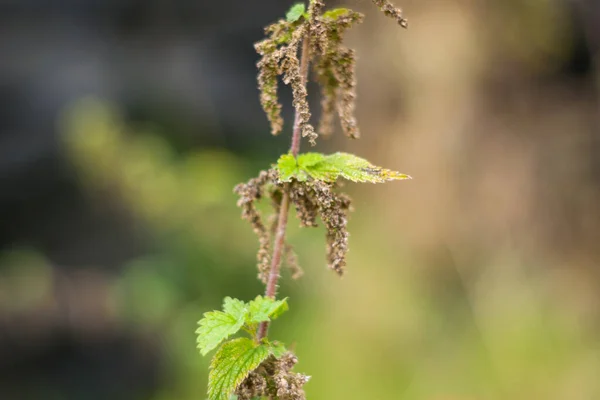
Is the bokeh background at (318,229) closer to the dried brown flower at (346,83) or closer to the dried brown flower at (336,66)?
the dried brown flower at (336,66)

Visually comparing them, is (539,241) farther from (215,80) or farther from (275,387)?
(275,387)

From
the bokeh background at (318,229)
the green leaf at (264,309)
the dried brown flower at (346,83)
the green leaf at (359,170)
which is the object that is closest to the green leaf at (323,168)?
the green leaf at (359,170)

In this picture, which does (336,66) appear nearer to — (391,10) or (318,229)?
(391,10)

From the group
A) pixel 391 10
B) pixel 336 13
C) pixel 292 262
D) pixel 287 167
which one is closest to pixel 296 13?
pixel 336 13

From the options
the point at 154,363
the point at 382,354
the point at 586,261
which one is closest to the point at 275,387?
the point at 382,354

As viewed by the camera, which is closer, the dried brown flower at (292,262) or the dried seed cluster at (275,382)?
the dried seed cluster at (275,382)

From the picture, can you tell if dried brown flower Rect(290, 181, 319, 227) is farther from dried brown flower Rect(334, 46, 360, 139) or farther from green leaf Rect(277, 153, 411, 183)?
dried brown flower Rect(334, 46, 360, 139)
